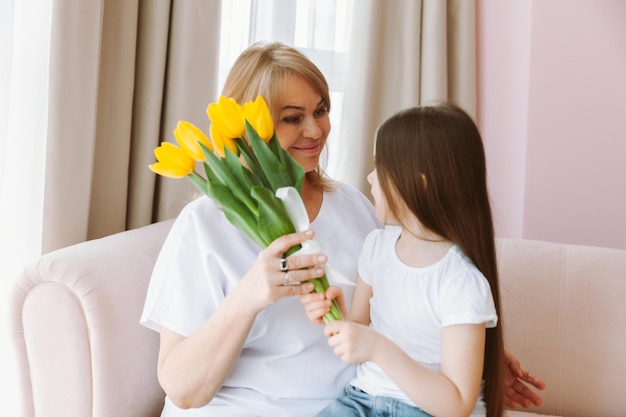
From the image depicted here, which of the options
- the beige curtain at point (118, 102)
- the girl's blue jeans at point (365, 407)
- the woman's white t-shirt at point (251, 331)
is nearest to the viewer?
the girl's blue jeans at point (365, 407)

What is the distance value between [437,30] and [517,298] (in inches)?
44.7

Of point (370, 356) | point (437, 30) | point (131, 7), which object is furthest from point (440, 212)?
point (437, 30)

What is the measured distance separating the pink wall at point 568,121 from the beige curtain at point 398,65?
0.62 feet

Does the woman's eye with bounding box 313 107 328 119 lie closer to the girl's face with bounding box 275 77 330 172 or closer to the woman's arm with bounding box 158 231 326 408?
the girl's face with bounding box 275 77 330 172

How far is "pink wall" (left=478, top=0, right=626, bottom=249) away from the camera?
2.57 metres

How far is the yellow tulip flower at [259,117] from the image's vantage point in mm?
1194

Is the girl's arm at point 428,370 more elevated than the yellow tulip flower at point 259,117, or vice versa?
the yellow tulip flower at point 259,117

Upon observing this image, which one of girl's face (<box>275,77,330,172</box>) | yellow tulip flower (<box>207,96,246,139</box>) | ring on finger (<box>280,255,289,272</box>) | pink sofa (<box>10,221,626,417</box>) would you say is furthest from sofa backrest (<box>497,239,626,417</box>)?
yellow tulip flower (<box>207,96,246,139</box>)

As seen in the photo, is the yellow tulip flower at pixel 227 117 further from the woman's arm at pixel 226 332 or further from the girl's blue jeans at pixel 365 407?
the girl's blue jeans at pixel 365 407

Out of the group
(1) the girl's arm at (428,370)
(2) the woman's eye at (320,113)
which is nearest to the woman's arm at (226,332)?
(1) the girl's arm at (428,370)

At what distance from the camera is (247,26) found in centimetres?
241

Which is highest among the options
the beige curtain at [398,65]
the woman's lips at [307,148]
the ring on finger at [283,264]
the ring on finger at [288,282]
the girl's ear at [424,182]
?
the beige curtain at [398,65]

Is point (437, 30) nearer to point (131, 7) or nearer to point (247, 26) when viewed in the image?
point (247, 26)

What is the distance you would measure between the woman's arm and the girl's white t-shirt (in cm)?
23
